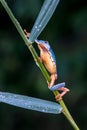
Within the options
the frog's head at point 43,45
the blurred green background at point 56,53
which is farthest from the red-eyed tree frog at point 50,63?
the blurred green background at point 56,53

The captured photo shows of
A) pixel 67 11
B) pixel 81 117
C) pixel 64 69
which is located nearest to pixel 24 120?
pixel 81 117

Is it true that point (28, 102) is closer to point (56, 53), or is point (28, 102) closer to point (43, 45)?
point (43, 45)

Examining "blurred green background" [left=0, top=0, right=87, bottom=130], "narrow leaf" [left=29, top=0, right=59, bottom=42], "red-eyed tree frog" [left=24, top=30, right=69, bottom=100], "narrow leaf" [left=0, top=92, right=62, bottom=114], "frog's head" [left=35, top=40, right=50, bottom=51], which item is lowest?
"blurred green background" [left=0, top=0, right=87, bottom=130]

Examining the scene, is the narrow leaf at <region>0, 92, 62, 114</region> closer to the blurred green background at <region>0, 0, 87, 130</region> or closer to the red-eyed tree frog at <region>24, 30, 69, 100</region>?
the red-eyed tree frog at <region>24, 30, 69, 100</region>

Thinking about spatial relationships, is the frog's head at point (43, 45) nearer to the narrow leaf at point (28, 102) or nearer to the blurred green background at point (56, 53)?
the narrow leaf at point (28, 102)

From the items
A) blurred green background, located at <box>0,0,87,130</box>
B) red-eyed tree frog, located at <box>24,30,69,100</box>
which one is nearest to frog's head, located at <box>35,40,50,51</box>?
red-eyed tree frog, located at <box>24,30,69,100</box>

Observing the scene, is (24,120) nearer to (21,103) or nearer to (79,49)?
(79,49)
